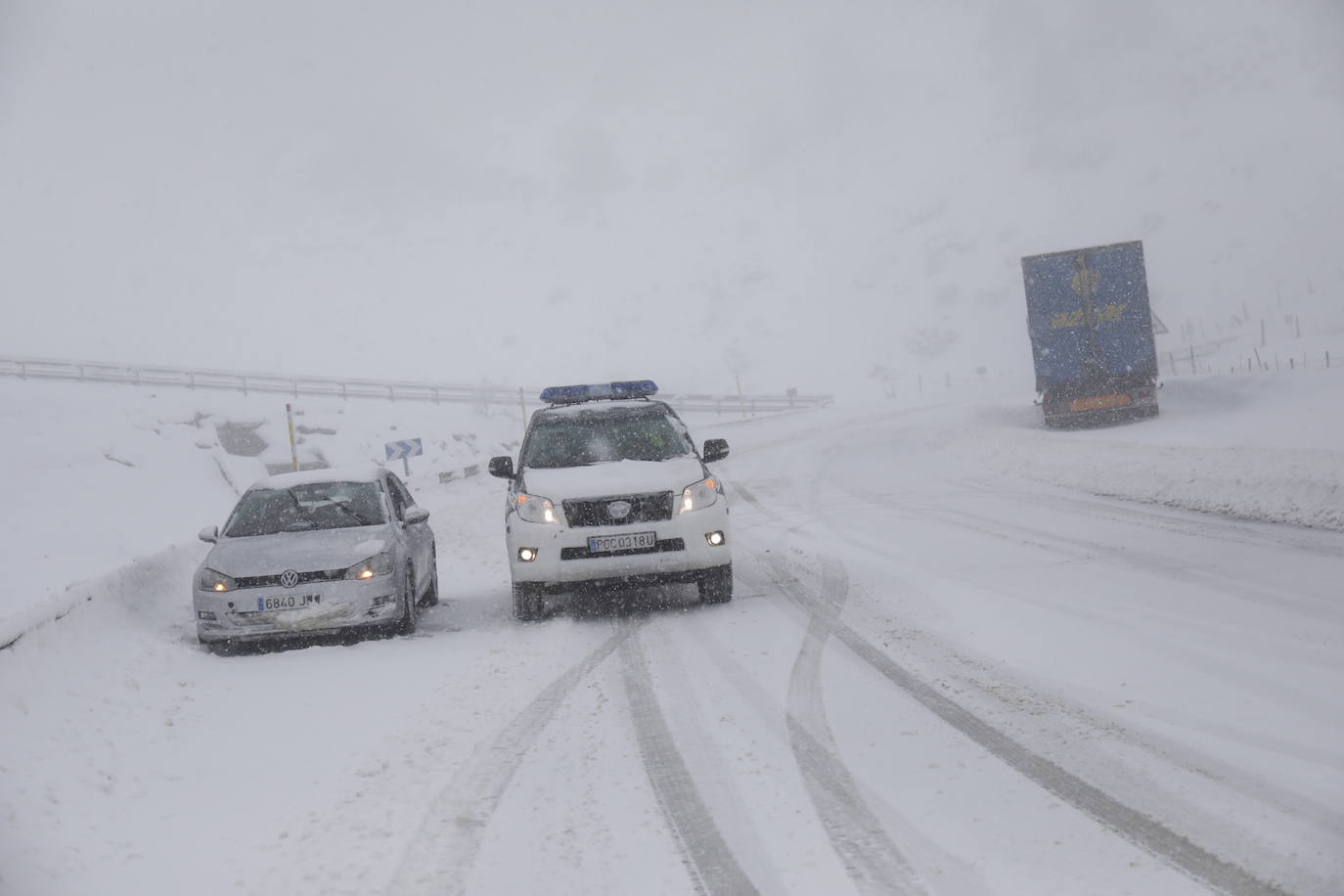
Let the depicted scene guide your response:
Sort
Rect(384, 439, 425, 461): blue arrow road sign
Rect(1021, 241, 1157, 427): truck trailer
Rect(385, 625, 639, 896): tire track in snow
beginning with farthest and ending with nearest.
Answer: Rect(384, 439, 425, 461): blue arrow road sign
Rect(1021, 241, 1157, 427): truck trailer
Rect(385, 625, 639, 896): tire track in snow

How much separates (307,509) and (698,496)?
3.62 m

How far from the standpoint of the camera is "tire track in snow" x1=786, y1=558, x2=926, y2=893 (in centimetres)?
336

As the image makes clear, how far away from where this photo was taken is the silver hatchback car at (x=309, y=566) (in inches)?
311

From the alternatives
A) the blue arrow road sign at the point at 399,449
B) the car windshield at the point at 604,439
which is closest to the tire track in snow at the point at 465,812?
the car windshield at the point at 604,439

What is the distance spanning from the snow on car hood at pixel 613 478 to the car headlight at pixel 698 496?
0.05 m

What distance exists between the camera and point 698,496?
874 centimetres

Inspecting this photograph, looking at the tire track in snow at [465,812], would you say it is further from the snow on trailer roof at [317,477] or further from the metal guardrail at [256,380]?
the metal guardrail at [256,380]

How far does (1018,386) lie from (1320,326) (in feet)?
114

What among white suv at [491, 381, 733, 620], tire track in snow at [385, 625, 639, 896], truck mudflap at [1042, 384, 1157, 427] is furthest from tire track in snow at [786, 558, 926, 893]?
truck mudflap at [1042, 384, 1157, 427]

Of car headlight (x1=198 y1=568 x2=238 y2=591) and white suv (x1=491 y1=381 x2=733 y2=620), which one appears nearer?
car headlight (x1=198 y1=568 x2=238 y2=591)

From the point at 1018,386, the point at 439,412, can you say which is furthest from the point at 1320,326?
the point at 439,412

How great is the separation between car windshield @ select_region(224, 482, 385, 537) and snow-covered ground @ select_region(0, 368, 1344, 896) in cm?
116

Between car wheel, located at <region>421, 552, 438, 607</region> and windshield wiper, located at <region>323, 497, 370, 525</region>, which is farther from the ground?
windshield wiper, located at <region>323, 497, 370, 525</region>

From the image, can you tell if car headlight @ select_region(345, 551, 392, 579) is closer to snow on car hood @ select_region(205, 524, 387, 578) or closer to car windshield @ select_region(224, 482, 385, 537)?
snow on car hood @ select_region(205, 524, 387, 578)
